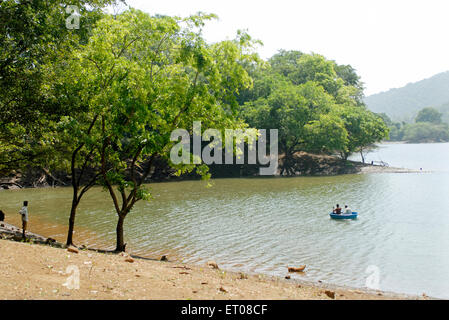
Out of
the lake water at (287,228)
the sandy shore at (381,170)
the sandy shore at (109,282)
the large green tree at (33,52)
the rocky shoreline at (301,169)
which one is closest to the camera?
the sandy shore at (109,282)

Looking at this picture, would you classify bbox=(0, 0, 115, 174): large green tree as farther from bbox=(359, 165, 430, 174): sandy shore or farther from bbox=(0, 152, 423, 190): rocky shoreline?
bbox=(359, 165, 430, 174): sandy shore

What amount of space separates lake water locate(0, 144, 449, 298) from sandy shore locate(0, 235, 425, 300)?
363 centimetres

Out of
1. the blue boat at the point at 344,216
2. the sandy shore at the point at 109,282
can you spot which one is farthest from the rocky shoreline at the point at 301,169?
the sandy shore at the point at 109,282

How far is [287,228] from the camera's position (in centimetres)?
2422

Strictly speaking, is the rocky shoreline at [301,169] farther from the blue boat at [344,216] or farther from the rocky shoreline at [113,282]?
the rocky shoreline at [113,282]

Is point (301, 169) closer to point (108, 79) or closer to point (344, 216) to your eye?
point (344, 216)

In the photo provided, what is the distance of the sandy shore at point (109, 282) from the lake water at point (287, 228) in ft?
11.9

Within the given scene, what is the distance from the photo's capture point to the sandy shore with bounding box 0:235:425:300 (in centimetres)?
891

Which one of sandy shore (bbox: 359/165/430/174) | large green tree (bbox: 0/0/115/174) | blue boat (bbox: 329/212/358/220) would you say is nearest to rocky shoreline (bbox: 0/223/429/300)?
large green tree (bbox: 0/0/115/174)

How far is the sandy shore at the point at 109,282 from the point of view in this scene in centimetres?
891

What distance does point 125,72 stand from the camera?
1515 cm
